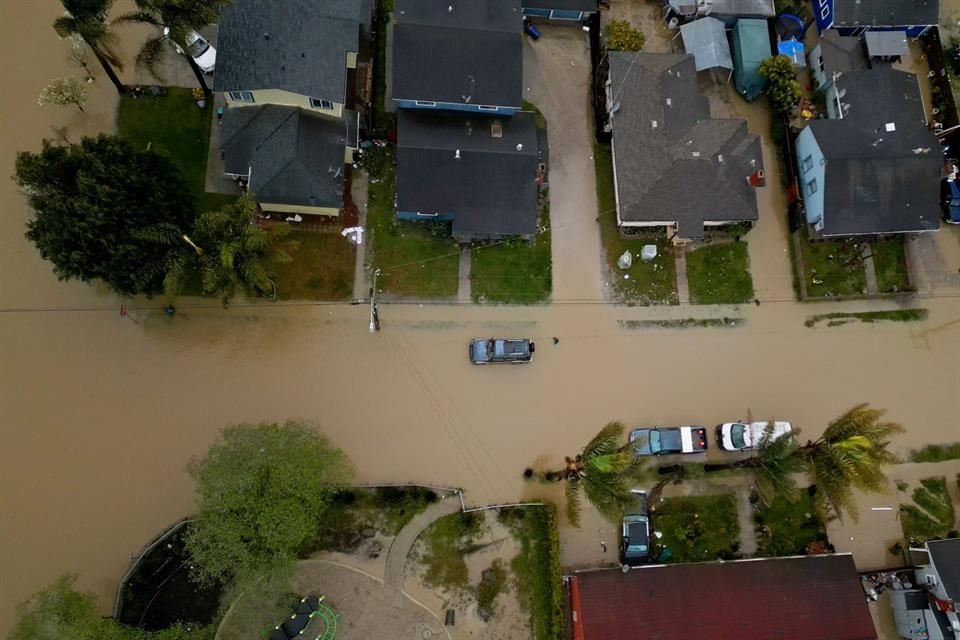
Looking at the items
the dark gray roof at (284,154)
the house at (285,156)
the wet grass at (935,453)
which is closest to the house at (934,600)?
the wet grass at (935,453)

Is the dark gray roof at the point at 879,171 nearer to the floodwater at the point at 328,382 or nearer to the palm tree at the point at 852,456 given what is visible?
the floodwater at the point at 328,382

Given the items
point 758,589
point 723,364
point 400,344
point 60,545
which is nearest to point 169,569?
point 60,545

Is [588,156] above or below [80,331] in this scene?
above

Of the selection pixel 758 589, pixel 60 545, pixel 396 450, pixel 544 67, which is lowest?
pixel 758 589

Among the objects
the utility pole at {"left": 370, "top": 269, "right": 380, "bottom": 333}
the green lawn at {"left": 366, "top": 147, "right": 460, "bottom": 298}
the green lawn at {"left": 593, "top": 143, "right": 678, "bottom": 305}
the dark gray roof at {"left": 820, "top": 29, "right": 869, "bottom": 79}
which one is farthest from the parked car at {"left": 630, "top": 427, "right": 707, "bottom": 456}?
the dark gray roof at {"left": 820, "top": 29, "right": 869, "bottom": 79}

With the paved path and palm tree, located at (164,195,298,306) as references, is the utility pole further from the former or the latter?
the paved path

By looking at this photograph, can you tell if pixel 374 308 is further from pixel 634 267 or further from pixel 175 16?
pixel 175 16

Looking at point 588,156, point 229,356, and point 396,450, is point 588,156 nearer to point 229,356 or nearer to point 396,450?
point 396,450
